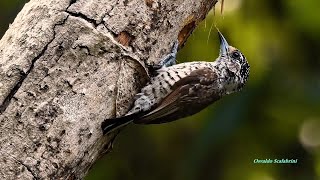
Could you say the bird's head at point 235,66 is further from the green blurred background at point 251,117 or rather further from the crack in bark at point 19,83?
the crack in bark at point 19,83

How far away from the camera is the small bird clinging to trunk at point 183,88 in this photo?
450 centimetres

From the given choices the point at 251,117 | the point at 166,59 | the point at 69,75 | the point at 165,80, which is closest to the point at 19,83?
the point at 69,75

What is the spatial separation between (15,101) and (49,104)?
17 cm

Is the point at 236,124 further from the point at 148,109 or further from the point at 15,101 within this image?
the point at 15,101

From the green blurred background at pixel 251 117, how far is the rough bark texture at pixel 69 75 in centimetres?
209

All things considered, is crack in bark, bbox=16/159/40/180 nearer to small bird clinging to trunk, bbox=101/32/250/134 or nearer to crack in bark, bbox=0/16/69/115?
crack in bark, bbox=0/16/69/115

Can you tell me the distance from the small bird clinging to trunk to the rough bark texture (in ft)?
0.43

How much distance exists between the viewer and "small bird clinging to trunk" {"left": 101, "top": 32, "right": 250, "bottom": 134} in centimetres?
450

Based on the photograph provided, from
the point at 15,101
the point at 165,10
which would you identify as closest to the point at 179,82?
the point at 165,10

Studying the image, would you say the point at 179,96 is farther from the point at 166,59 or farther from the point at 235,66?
the point at 235,66

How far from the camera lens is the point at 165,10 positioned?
4426mm

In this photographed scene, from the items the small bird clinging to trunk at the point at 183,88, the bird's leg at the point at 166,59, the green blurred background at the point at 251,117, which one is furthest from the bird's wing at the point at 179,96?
the green blurred background at the point at 251,117

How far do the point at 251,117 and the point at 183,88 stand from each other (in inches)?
71.2

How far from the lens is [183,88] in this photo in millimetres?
4918
